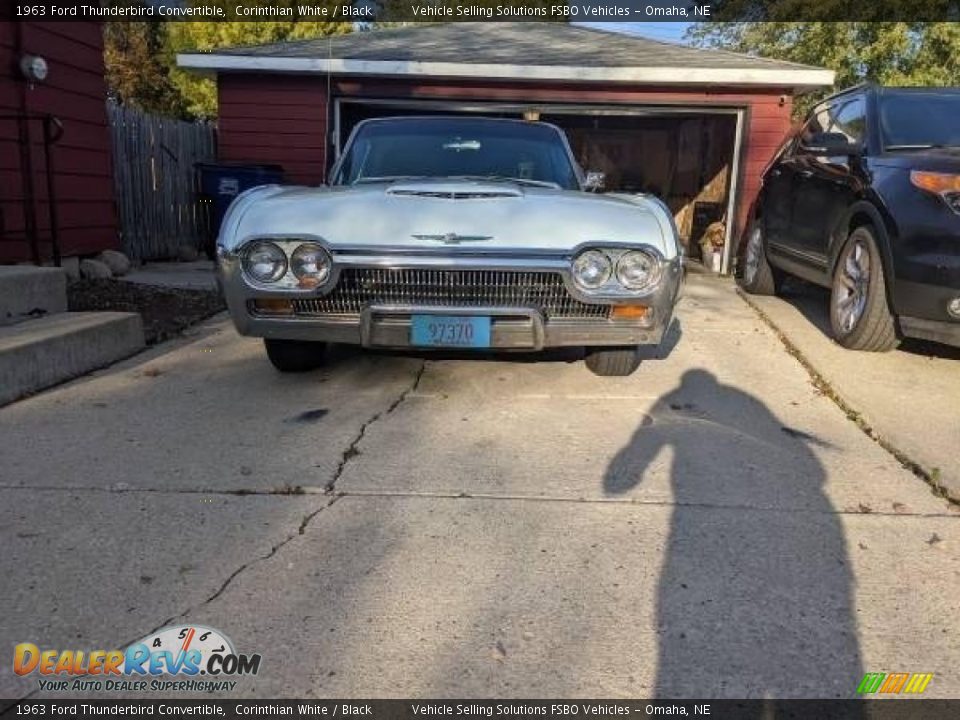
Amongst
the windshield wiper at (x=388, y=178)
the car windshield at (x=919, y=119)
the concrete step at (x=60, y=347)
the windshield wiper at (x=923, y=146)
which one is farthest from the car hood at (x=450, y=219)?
the car windshield at (x=919, y=119)

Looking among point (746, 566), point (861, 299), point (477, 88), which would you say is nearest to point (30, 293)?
point (746, 566)

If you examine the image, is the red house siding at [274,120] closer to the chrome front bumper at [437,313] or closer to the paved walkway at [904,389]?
the paved walkway at [904,389]

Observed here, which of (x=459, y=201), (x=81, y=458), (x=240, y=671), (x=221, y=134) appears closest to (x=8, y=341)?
(x=81, y=458)

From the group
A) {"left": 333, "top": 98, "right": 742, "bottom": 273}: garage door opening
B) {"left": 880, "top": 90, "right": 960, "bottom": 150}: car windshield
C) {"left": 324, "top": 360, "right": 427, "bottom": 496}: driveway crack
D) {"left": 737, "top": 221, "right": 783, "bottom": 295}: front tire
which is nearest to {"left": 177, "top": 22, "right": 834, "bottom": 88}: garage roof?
{"left": 333, "top": 98, "right": 742, "bottom": 273}: garage door opening

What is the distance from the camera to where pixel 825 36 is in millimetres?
17938

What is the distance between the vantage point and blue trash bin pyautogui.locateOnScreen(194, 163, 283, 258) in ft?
33.4

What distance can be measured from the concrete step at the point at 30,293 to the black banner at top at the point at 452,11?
349cm

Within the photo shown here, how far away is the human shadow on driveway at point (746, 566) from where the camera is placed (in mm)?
2068

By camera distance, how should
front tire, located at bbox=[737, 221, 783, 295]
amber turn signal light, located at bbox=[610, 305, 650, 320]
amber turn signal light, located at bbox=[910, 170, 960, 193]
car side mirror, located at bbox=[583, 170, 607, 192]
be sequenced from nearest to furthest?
amber turn signal light, located at bbox=[610, 305, 650, 320], amber turn signal light, located at bbox=[910, 170, 960, 193], car side mirror, located at bbox=[583, 170, 607, 192], front tire, located at bbox=[737, 221, 783, 295]

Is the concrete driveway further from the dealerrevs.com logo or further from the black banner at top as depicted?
the black banner at top

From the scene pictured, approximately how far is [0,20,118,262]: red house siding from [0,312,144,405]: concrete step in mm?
2718

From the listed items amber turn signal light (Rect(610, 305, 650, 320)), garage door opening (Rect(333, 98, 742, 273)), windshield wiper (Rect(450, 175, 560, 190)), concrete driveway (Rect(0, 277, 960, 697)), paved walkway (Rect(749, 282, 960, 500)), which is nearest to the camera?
concrete driveway (Rect(0, 277, 960, 697))

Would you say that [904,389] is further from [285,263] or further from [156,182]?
[156,182]

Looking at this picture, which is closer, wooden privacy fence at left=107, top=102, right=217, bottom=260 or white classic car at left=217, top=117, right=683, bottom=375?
white classic car at left=217, top=117, right=683, bottom=375
